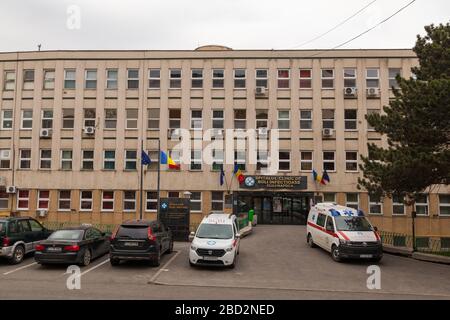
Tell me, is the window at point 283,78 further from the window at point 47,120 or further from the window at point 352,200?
the window at point 47,120

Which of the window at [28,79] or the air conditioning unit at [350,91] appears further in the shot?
the window at [28,79]

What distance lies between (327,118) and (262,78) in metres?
6.04

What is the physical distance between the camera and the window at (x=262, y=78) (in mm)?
29750

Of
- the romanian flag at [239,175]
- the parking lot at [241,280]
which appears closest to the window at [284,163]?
Result: the romanian flag at [239,175]

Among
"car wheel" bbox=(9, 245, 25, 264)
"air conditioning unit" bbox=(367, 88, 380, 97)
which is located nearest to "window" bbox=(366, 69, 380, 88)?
"air conditioning unit" bbox=(367, 88, 380, 97)

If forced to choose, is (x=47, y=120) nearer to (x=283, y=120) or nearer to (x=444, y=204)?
(x=283, y=120)

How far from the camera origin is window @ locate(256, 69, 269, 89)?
2975 cm

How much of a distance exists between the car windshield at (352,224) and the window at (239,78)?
635 inches

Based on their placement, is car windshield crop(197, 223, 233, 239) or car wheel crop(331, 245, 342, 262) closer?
car windshield crop(197, 223, 233, 239)

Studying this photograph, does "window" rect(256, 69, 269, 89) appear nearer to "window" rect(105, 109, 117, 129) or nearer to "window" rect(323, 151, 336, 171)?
"window" rect(323, 151, 336, 171)

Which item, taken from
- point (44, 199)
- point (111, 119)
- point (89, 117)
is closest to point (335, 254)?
point (111, 119)

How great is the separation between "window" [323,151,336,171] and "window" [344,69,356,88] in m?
5.61
